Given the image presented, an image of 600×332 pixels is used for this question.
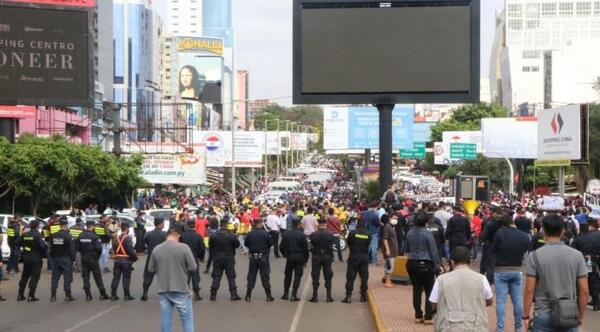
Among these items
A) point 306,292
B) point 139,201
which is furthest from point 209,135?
point 306,292

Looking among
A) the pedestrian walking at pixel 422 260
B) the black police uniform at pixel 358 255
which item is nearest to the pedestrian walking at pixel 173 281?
the pedestrian walking at pixel 422 260

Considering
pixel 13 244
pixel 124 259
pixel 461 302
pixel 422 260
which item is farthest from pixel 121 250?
pixel 461 302

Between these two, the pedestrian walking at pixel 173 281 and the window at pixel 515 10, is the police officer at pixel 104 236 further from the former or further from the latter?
the window at pixel 515 10

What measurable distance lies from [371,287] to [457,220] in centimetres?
227

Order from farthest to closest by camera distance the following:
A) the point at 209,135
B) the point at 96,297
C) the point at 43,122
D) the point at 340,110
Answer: the point at 209,135 → the point at 340,110 → the point at 43,122 → the point at 96,297

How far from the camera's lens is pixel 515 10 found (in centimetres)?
17575

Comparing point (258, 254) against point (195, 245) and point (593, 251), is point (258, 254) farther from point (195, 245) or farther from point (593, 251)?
point (593, 251)

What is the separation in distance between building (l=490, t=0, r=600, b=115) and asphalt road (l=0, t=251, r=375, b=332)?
4030 inches

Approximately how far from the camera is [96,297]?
19094 mm

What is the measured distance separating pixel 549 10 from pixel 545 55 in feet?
158

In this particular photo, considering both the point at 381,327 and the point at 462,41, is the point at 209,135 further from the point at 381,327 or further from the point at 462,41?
the point at 381,327

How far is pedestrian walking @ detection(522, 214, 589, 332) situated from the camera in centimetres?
784

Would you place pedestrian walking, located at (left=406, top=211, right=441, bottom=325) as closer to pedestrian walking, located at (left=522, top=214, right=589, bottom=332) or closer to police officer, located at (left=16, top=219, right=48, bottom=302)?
pedestrian walking, located at (left=522, top=214, right=589, bottom=332)

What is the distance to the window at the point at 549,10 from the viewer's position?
17662 centimetres
